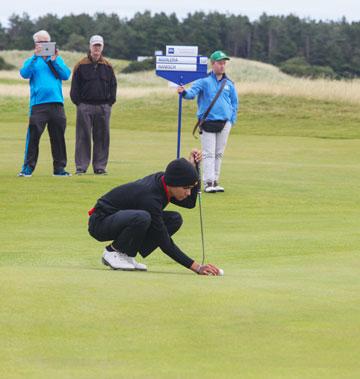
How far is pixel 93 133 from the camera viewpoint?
790 inches

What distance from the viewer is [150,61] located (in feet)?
322

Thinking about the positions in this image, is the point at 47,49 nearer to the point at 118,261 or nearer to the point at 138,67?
the point at 118,261

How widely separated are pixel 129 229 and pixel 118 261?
15.8 inches

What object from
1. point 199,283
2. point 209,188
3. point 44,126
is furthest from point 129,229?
point 44,126

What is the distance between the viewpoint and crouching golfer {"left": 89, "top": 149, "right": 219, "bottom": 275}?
30.8 ft

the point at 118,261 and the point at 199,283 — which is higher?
the point at 199,283

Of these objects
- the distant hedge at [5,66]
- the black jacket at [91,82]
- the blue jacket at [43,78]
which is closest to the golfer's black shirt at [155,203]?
the blue jacket at [43,78]

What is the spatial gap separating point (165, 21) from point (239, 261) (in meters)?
130

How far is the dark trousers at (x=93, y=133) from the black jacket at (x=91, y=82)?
0.17m

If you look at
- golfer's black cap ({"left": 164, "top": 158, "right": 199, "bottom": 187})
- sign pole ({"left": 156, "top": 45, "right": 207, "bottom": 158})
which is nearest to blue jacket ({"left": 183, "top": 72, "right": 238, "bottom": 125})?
sign pole ({"left": 156, "top": 45, "right": 207, "bottom": 158})

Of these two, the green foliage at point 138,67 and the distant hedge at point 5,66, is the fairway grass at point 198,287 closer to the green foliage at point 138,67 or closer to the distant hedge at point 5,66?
the green foliage at point 138,67

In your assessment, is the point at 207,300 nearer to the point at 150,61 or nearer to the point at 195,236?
the point at 195,236

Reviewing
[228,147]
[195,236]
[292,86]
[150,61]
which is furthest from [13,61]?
[195,236]

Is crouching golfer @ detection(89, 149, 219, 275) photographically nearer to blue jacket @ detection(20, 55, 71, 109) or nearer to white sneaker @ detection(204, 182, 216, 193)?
white sneaker @ detection(204, 182, 216, 193)
